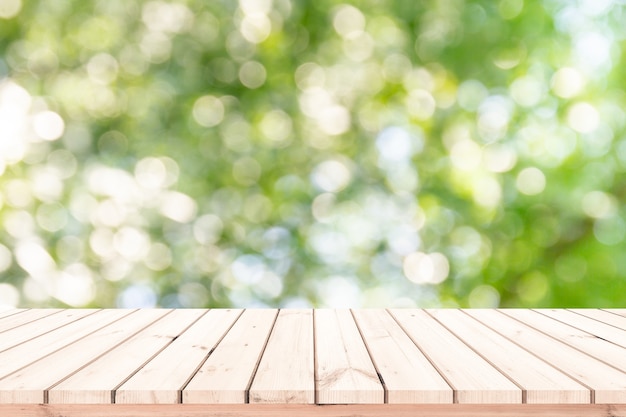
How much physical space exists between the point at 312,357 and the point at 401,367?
0.64 feet

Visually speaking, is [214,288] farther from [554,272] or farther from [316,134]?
[554,272]

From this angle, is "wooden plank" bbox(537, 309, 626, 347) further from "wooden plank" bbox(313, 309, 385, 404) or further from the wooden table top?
"wooden plank" bbox(313, 309, 385, 404)

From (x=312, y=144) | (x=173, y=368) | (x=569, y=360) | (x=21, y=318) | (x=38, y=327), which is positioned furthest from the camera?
(x=312, y=144)

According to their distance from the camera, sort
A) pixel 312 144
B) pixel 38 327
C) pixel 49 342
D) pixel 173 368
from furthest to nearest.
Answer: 1. pixel 312 144
2. pixel 38 327
3. pixel 49 342
4. pixel 173 368

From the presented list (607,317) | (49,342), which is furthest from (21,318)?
(607,317)

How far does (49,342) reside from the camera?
1.60m

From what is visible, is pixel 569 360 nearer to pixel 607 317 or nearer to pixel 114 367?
pixel 607 317

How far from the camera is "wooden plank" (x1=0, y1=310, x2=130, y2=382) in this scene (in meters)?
1.37

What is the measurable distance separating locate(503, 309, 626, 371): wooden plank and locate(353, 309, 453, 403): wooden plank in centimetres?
36

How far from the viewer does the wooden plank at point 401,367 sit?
1.16 metres

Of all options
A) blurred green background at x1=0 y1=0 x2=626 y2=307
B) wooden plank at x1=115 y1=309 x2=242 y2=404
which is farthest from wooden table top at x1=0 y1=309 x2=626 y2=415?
blurred green background at x1=0 y1=0 x2=626 y2=307

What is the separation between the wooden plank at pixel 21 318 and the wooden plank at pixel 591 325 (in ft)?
4.78

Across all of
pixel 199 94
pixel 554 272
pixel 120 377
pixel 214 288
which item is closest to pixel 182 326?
pixel 120 377

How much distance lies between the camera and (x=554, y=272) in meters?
3.22
